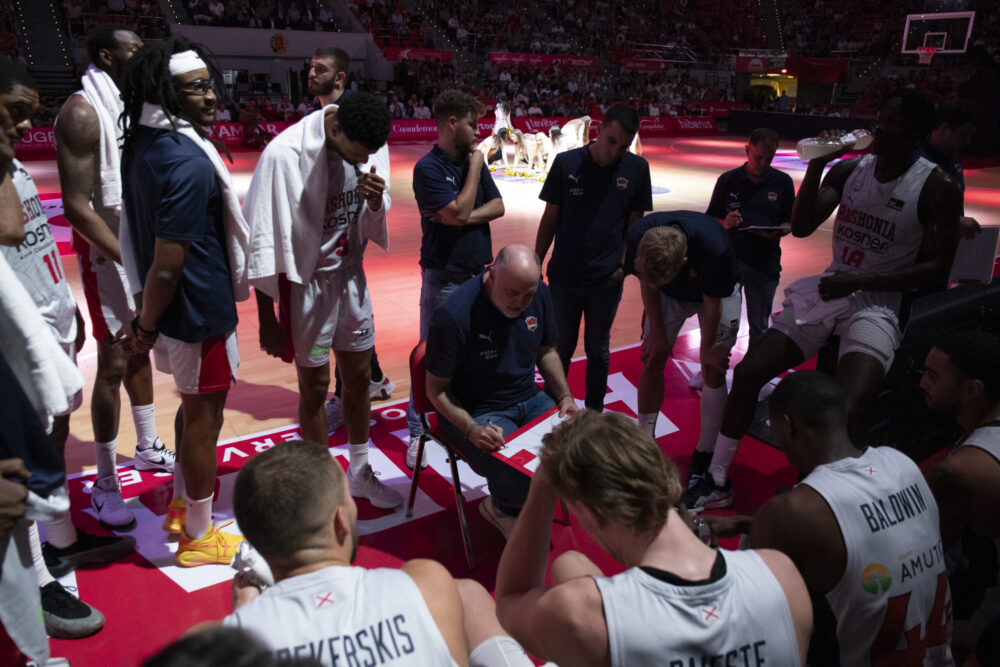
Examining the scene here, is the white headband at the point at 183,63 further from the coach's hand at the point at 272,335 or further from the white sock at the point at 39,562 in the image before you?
the white sock at the point at 39,562

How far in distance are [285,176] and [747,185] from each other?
299 centimetres

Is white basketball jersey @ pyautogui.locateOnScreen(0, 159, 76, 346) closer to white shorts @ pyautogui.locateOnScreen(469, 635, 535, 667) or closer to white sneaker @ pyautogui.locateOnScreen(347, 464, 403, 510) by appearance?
white sneaker @ pyautogui.locateOnScreen(347, 464, 403, 510)

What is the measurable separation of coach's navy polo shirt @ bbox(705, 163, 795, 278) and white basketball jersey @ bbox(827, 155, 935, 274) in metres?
0.84

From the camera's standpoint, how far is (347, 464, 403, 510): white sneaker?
3.51 metres

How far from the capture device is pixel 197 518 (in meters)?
2.98

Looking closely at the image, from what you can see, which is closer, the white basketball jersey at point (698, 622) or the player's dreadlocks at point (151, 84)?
the white basketball jersey at point (698, 622)

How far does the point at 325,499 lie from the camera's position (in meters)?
1.47

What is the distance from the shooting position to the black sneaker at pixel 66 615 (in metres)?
2.58

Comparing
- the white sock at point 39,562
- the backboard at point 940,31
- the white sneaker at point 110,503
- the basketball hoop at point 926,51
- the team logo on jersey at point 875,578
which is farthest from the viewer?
the basketball hoop at point 926,51

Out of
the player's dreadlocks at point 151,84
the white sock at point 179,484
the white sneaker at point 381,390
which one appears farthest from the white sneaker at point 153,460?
the player's dreadlocks at point 151,84

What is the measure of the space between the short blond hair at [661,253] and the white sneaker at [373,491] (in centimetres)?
161

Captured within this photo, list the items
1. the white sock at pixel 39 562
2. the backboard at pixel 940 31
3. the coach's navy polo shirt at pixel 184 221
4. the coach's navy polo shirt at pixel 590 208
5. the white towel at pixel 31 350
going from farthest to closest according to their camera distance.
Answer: the backboard at pixel 940 31 < the coach's navy polo shirt at pixel 590 208 < the white sock at pixel 39 562 < the coach's navy polo shirt at pixel 184 221 < the white towel at pixel 31 350

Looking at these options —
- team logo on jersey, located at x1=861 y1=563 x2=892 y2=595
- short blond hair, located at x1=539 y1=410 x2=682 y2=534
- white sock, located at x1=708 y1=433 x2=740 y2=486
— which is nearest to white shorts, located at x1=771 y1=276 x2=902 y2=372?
white sock, located at x1=708 y1=433 x2=740 y2=486

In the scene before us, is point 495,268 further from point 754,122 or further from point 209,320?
point 754,122
